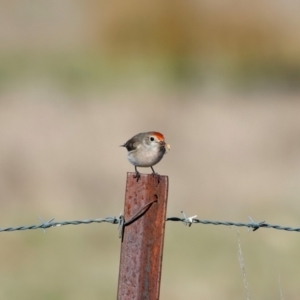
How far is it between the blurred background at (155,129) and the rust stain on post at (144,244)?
3042 mm

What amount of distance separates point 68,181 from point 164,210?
9.45 metres

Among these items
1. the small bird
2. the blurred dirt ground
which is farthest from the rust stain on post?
the blurred dirt ground

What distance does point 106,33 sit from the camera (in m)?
26.4

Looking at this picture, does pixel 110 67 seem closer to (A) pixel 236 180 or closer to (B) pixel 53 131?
(B) pixel 53 131

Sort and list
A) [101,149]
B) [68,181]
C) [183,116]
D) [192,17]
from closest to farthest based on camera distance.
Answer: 1. [68,181]
2. [101,149]
3. [183,116]
4. [192,17]

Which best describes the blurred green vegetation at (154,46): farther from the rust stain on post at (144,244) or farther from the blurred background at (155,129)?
the rust stain on post at (144,244)

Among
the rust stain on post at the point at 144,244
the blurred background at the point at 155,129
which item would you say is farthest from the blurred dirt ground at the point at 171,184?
the rust stain on post at the point at 144,244

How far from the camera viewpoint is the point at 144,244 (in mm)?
4762

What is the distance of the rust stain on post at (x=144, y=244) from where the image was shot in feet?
15.6

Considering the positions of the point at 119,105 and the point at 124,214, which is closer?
the point at 124,214

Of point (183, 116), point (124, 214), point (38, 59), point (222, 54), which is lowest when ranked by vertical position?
point (124, 214)

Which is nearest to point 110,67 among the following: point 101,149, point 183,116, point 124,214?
point 183,116

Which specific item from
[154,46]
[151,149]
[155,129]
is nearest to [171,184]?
[155,129]

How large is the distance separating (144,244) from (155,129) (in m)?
12.2
